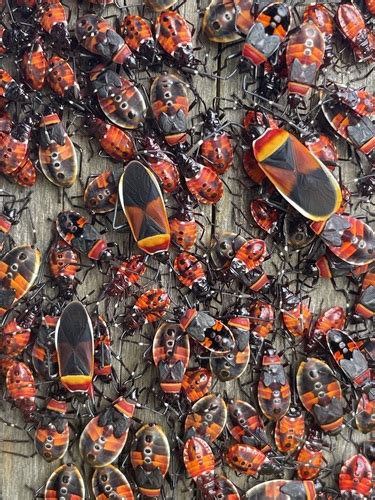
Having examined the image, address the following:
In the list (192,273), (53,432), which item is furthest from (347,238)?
(53,432)

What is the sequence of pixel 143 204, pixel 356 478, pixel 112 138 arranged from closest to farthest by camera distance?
pixel 143 204
pixel 112 138
pixel 356 478

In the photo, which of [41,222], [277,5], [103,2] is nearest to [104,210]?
[41,222]

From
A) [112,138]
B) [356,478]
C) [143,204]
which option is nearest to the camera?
[143,204]

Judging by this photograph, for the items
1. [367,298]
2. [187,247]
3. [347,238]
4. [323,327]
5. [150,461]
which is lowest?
[150,461]

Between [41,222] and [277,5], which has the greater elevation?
[277,5]

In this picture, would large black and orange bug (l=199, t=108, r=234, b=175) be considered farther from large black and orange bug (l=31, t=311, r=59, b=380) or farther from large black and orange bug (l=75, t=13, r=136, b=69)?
large black and orange bug (l=31, t=311, r=59, b=380)

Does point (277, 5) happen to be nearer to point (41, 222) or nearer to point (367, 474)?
point (41, 222)

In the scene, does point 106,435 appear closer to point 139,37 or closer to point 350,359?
point 350,359
